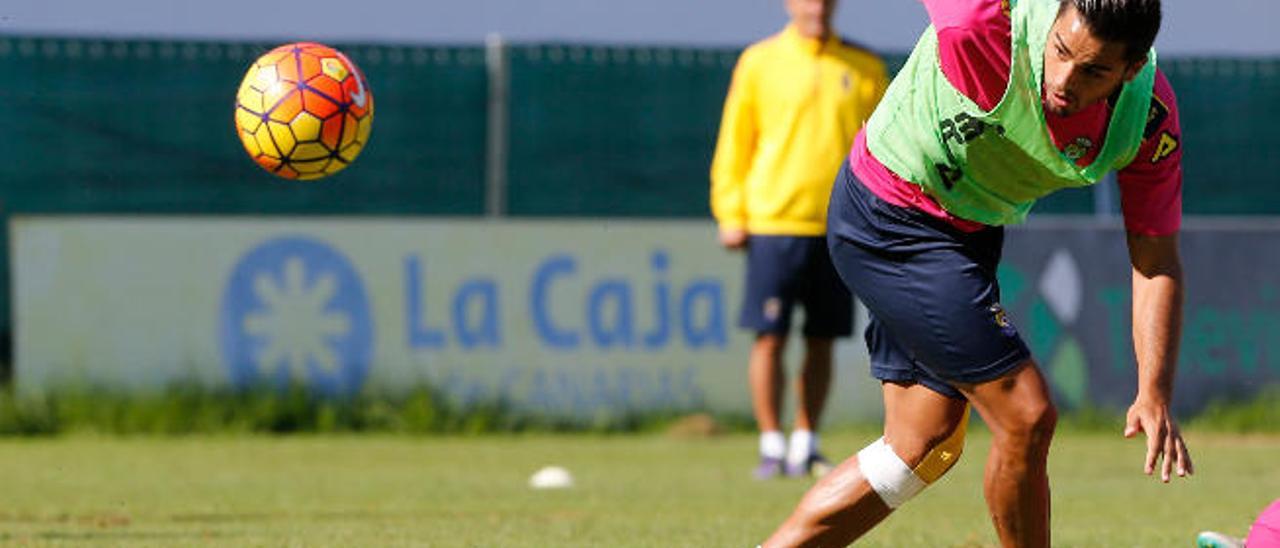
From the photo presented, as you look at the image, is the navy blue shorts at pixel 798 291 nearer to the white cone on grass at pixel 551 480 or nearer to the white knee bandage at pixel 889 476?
the white cone on grass at pixel 551 480

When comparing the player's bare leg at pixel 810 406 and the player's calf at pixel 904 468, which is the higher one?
the player's calf at pixel 904 468

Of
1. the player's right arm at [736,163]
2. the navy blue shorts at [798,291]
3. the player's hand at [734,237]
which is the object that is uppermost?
the player's right arm at [736,163]

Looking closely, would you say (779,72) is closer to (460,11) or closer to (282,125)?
(282,125)

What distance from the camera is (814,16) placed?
10727 millimetres

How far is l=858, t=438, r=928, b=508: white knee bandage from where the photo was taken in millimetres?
5828

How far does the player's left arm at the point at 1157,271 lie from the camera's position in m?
5.34

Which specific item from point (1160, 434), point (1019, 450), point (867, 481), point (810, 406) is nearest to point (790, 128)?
point (810, 406)

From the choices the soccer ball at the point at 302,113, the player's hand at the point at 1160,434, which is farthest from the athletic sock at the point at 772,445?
the player's hand at the point at 1160,434

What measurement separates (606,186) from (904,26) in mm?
2700

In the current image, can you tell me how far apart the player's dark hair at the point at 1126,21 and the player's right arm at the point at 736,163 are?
225 inches

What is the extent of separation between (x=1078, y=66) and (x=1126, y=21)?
15 cm

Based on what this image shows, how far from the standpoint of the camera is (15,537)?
761 cm

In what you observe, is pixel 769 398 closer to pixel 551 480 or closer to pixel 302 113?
pixel 551 480

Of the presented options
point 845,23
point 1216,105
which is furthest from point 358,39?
point 1216,105
